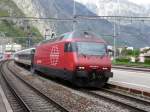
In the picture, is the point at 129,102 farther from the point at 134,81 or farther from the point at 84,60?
the point at 134,81

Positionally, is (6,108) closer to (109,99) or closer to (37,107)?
(37,107)

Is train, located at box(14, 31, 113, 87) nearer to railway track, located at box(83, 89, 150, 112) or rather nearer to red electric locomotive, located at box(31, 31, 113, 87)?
red electric locomotive, located at box(31, 31, 113, 87)

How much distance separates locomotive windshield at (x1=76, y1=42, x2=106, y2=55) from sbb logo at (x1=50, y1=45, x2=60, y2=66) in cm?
337

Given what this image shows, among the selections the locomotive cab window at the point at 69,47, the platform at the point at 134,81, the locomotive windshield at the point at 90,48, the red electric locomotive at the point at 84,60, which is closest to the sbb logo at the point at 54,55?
the red electric locomotive at the point at 84,60

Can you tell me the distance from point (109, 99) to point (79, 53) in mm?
5841

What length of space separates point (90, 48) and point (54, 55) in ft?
16.5

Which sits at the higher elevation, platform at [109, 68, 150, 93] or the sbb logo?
the sbb logo

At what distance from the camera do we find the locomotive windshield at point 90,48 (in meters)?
25.4

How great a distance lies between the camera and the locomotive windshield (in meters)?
25.4

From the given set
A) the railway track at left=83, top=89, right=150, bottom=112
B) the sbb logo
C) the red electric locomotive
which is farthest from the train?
the railway track at left=83, top=89, right=150, bottom=112

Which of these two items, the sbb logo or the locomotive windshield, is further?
the sbb logo

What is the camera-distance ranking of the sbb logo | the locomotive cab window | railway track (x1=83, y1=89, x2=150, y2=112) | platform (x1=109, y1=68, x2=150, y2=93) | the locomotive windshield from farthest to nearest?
the sbb logo < the locomotive cab window < the locomotive windshield < platform (x1=109, y1=68, x2=150, y2=93) < railway track (x1=83, y1=89, x2=150, y2=112)

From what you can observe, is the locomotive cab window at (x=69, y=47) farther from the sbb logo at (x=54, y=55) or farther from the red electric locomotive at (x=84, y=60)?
the sbb logo at (x=54, y=55)

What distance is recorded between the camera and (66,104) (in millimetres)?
18500
